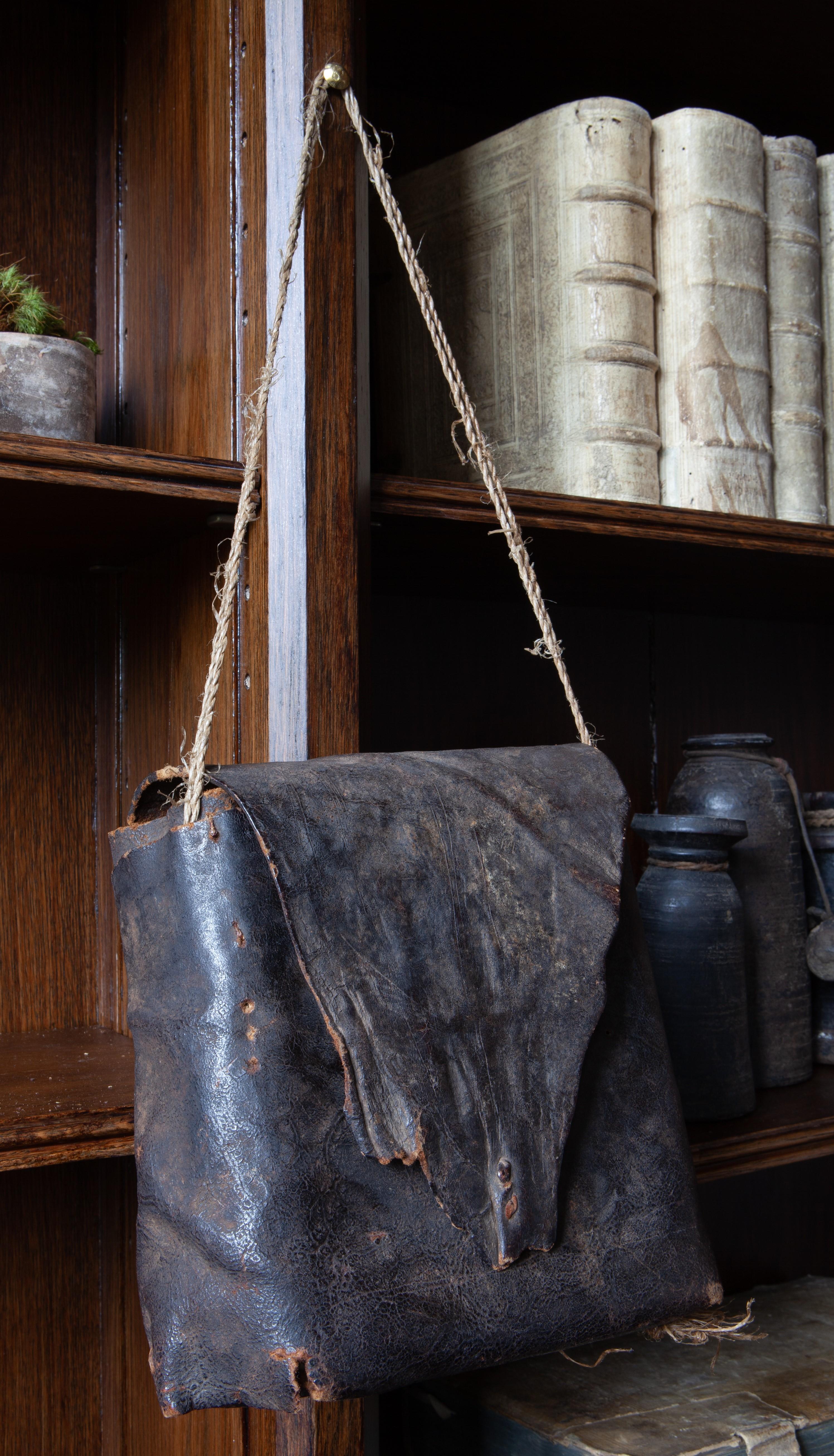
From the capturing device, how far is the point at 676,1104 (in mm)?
737

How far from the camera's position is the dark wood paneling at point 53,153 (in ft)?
3.72

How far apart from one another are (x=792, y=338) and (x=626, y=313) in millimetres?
205

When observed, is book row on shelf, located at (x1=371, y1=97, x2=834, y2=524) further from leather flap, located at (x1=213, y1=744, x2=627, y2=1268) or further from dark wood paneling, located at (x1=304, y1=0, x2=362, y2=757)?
leather flap, located at (x1=213, y1=744, x2=627, y2=1268)

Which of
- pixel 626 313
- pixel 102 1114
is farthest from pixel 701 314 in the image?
pixel 102 1114

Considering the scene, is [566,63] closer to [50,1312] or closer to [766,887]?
[766,887]

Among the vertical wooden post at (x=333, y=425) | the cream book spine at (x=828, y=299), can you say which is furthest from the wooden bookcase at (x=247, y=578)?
the cream book spine at (x=828, y=299)

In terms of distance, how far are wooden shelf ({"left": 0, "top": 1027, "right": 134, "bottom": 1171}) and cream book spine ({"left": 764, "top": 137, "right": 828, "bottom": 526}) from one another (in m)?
0.77

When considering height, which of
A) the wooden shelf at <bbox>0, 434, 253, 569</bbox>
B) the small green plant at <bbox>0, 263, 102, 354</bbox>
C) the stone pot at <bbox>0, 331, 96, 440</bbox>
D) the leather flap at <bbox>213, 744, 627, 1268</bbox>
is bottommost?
the leather flap at <bbox>213, 744, 627, 1268</bbox>

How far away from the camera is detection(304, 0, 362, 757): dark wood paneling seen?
0.84 m

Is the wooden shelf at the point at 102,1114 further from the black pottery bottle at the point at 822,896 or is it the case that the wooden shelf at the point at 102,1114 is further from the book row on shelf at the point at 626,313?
the book row on shelf at the point at 626,313

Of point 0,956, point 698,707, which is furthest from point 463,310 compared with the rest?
point 0,956

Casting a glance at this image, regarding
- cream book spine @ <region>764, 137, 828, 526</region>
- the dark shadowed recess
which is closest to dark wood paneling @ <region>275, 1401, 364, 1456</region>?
cream book spine @ <region>764, 137, 828, 526</region>

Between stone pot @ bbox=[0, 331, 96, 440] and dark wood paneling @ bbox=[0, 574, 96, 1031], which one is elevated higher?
stone pot @ bbox=[0, 331, 96, 440]

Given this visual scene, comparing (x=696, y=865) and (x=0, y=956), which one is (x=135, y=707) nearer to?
(x=0, y=956)
